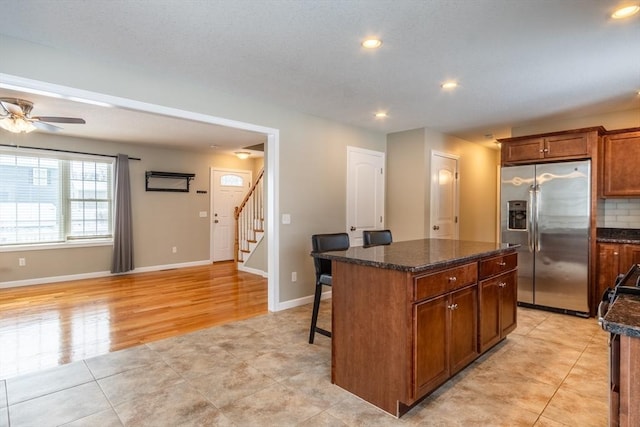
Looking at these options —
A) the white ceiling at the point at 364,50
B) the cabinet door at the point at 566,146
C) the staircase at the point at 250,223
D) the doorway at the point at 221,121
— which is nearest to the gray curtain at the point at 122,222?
the staircase at the point at 250,223

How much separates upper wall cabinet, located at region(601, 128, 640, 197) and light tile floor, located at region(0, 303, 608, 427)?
1.85 meters

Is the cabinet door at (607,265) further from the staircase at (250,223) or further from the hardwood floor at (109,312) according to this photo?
the staircase at (250,223)

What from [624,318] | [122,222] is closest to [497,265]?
[624,318]

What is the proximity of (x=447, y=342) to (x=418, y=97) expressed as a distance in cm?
263

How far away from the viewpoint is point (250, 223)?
689 centimetres

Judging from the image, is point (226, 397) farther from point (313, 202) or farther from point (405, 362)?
point (313, 202)

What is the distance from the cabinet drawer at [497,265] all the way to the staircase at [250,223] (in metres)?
4.30

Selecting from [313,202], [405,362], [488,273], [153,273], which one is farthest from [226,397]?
[153,273]

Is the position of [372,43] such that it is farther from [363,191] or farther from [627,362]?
[363,191]

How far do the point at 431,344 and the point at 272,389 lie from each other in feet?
3.66

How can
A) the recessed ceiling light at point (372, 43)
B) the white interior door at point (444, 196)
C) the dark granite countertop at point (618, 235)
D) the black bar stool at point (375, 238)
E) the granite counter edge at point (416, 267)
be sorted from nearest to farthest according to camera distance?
the granite counter edge at point (416, 267) < the recessed ceiling light at point (372, 43) < the black bar stool at point (375, 238) < the dark granite countertop at point (618, 235) < the white interior door at point (444, 196)

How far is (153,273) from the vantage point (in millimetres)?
6480

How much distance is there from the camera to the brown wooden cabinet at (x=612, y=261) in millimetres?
3723

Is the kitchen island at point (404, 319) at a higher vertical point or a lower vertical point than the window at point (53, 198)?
lower
